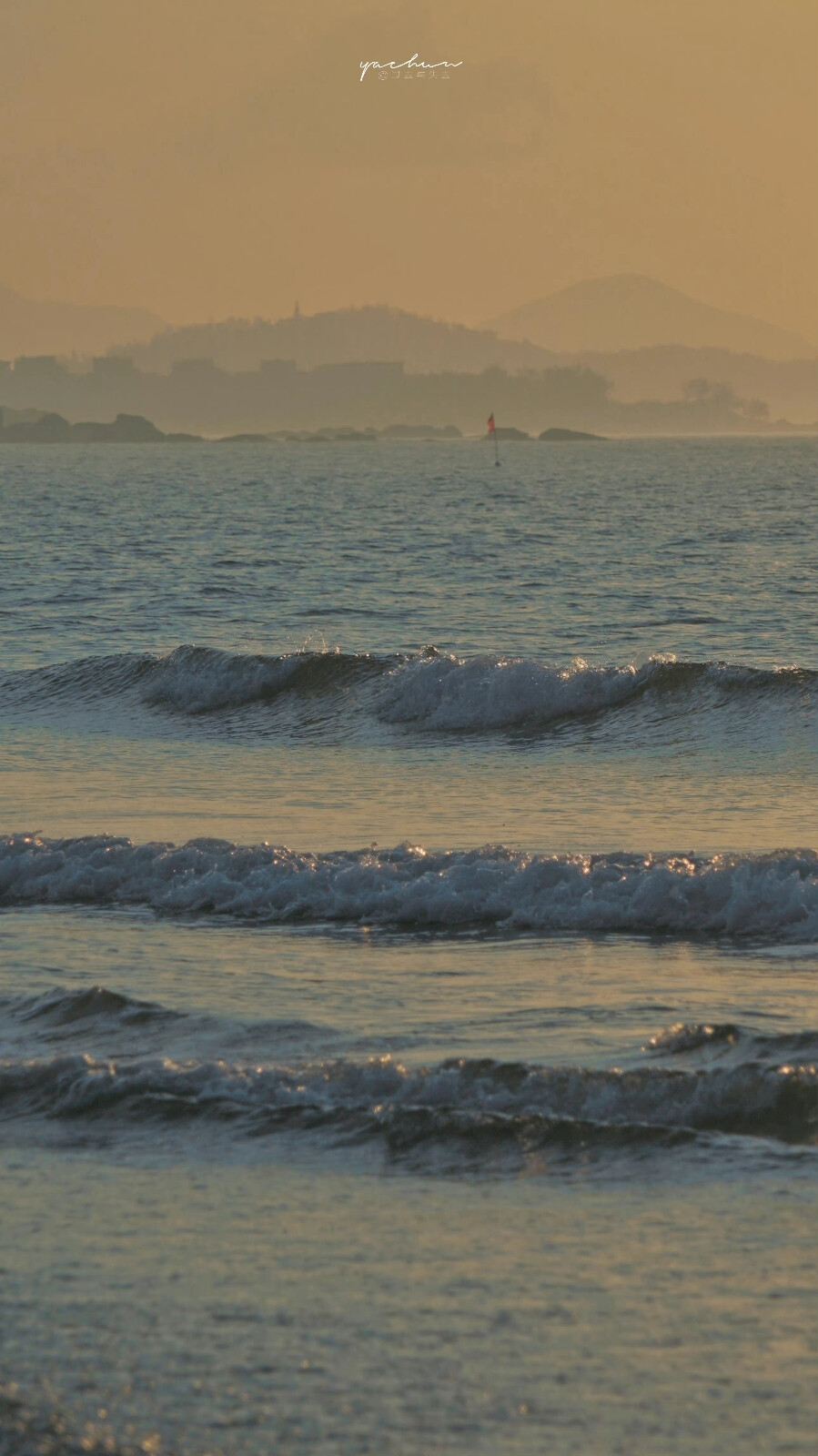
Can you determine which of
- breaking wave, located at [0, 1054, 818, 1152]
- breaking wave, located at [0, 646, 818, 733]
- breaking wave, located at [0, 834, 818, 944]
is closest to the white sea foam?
breaking wave, located at [0, 646, 818, 733]

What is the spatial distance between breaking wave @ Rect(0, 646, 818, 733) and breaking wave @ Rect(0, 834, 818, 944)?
31.2ft

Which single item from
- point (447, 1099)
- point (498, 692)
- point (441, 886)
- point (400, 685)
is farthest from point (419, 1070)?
point (400, 685)

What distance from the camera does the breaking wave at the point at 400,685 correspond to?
888 inches

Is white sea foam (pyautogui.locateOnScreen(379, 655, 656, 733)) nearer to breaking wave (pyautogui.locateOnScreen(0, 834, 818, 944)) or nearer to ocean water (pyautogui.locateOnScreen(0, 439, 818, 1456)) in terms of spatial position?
ocean water (pyautogui.locateOnScreen(0, 439, 818, 1456))

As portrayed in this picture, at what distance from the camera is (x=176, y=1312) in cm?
556

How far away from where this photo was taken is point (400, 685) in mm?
23781

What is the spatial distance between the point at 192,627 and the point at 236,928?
75.6ft

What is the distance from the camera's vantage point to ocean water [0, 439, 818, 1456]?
515 centimetres

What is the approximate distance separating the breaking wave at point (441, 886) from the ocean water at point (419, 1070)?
0.03 meters

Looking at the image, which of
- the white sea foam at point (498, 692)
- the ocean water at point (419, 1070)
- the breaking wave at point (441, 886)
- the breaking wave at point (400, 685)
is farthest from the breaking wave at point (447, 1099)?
the white sea foam at point (498, 692)

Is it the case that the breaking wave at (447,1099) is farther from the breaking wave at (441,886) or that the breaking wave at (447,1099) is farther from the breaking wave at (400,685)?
the breaking wave at (400,685)

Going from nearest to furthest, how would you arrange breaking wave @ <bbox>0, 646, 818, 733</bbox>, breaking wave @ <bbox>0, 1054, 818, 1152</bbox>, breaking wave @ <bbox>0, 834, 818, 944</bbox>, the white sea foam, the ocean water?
the ocean water < breaking wave @ <bbox>0, 1054, 818, 1152</bbox> < breaking wave @ <bbox>0, 834, 818, 944</bbox> < the white sea foam < breaking wave @ <bbox>0, 646, 818, 733</bbox>

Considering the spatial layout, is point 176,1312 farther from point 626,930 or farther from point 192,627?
point 192,627

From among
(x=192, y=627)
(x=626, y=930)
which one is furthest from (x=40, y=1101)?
(x=192, y=627)
